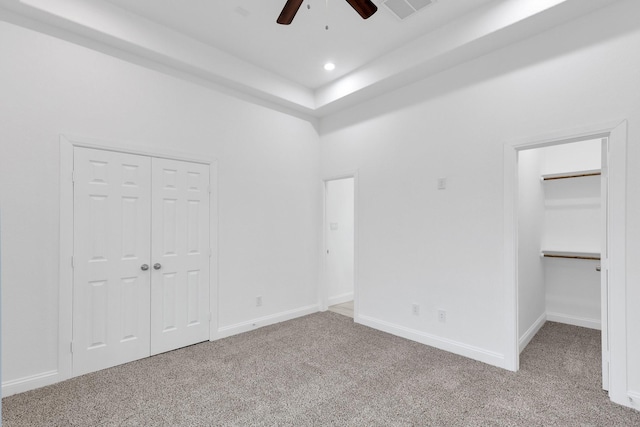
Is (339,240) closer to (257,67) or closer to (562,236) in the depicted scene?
(257,67)

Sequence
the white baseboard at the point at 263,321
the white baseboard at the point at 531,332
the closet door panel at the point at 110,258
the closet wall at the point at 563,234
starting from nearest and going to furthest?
the closet door panel at the point at 110,258 → the white baseboard at the point at 531,332 → the white baseboard at the point at 263,321 → the closet wall at the point at 563,234

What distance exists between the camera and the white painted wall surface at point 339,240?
532 cm

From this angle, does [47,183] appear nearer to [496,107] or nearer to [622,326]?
[496,107]

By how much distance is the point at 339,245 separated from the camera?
5.51 metres

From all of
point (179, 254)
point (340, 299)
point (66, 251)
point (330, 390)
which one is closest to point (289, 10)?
point (179, 254)

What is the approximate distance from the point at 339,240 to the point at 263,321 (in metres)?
1.86

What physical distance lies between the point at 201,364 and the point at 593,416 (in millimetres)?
3114

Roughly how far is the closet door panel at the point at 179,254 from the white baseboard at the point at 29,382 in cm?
79

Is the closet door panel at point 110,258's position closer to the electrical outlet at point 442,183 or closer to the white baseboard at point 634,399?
the electrical outlet at point 442,183

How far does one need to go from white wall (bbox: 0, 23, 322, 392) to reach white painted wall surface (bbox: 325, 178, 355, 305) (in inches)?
17.3

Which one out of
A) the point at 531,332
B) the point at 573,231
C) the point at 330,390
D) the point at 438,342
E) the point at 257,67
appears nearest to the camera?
the point at 330,390

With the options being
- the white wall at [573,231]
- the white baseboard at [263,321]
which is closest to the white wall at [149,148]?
the white baseboard at [263,321]

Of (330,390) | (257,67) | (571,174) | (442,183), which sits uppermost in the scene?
(257,67)

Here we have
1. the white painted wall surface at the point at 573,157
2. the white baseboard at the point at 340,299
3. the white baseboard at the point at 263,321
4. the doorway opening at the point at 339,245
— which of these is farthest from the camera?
the white baseboard at the point at 340,299
